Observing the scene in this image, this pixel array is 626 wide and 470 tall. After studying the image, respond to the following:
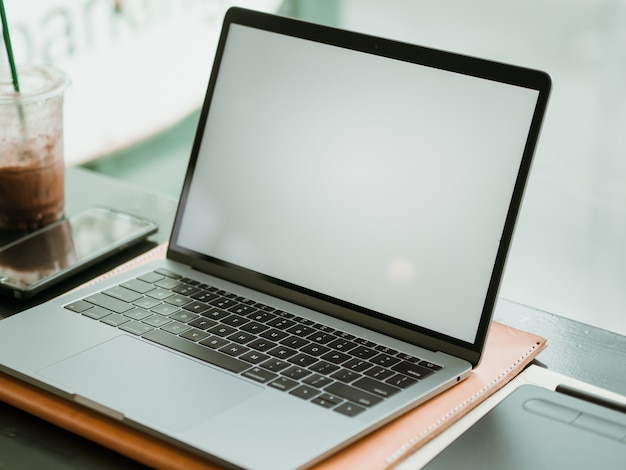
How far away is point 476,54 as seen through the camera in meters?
2.73

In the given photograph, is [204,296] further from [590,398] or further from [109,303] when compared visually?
[590,398]

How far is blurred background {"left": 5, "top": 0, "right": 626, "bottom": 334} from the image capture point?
220cm

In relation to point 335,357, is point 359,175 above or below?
above

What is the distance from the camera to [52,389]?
704mm

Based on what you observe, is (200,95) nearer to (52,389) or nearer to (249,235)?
(249,235)

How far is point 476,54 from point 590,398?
2.15 meters

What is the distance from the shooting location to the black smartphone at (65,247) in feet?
3.00

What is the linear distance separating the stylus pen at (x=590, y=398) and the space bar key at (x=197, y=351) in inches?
11.2

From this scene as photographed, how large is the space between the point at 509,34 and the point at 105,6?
1.33m

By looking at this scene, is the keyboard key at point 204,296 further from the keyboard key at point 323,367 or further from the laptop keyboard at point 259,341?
the keyboard key at point 323,367

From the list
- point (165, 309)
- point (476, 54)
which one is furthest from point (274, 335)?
point (476, 54)

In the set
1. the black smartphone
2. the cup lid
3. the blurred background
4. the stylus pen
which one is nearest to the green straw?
the cup lid

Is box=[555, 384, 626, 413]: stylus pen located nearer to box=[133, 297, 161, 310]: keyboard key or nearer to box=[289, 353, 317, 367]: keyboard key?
box=[289, 353, 317, 367]: keyboard key

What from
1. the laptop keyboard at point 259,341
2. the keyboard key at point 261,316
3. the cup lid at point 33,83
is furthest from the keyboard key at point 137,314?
the cup lid at point 33,83
